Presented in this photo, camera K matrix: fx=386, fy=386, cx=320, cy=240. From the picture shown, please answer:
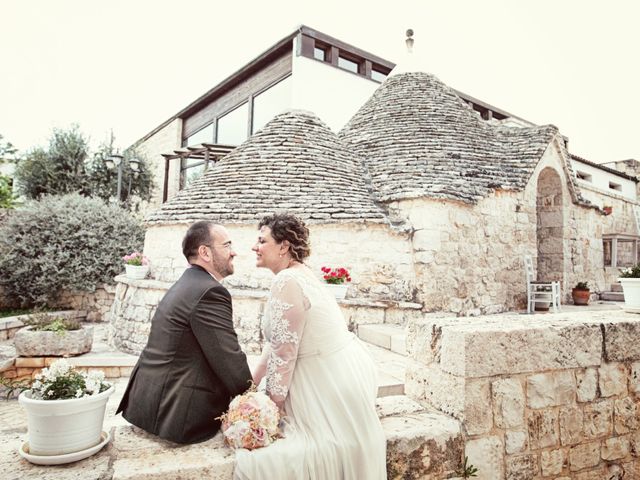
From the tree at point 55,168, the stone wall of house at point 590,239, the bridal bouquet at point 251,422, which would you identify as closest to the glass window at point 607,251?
the stone wall of house at point 590,239

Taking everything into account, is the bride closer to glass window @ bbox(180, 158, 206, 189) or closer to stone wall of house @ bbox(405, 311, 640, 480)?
stone wall of house @ bbox(405, 311, 640, 480)

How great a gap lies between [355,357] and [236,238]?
6.02 meters

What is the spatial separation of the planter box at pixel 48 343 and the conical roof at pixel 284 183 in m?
2.95

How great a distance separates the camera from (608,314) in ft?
10.5

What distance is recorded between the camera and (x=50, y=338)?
6.48 m

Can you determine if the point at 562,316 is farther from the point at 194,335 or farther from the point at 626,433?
the point at 194,335

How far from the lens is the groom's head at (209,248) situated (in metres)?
2.27

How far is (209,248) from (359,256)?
5898 millimetres

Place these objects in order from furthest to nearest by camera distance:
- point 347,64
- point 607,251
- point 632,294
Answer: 1. point 347,64
2. point 607,251
3. point 632,294

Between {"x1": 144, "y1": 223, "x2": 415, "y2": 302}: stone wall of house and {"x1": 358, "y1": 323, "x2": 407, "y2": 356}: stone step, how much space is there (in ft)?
3.20

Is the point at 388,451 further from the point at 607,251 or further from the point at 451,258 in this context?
the point at 607,251

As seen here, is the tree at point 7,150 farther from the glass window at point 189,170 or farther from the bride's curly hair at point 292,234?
the bride's curly hair at point 292,234

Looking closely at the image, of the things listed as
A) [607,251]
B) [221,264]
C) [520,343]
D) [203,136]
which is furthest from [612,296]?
[203,136]

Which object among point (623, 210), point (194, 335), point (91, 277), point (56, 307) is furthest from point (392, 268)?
point (623, 210)
